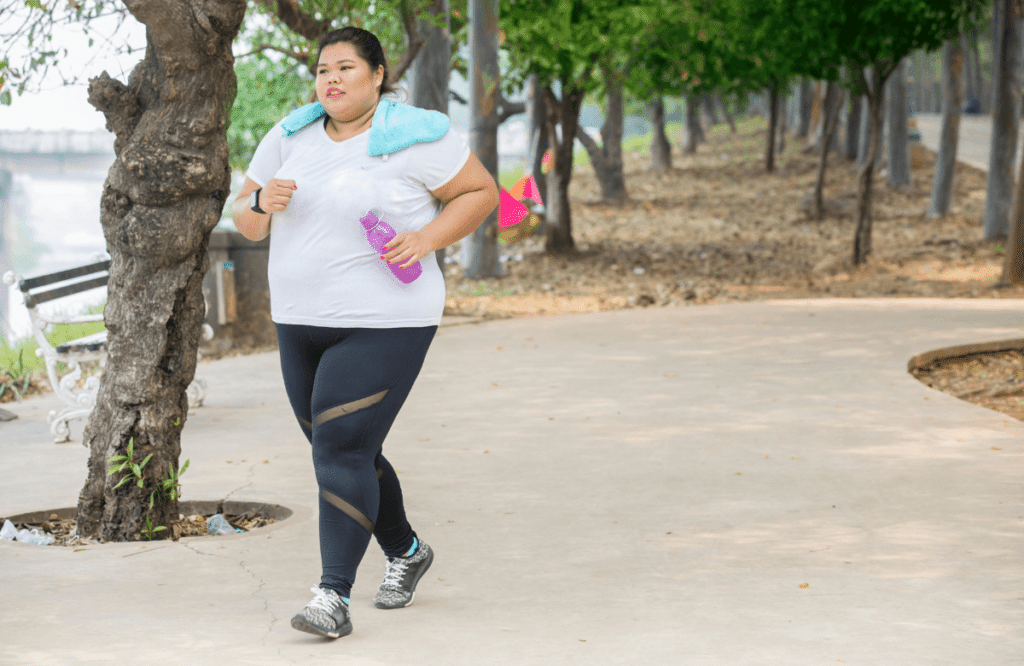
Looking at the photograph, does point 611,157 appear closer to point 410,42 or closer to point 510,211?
point 410,42

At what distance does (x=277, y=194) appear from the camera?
345 centimetres

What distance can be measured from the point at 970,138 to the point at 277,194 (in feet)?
132

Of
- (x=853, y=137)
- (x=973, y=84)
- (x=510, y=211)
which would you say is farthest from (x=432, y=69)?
(x=973, y=84)

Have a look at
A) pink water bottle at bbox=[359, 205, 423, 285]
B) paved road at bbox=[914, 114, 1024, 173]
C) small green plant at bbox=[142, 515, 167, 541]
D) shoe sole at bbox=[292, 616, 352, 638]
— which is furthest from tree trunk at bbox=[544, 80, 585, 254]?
shoe sole at bbox=[292, 616, 352, 638]

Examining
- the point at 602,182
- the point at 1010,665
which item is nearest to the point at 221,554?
the point at 1010,665

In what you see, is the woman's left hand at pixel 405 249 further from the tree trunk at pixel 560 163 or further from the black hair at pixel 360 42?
the tree trunk at pixel 560 163

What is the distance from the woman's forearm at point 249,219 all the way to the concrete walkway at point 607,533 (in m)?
1.29

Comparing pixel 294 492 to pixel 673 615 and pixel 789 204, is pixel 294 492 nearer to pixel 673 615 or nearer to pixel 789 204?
pixel 673 615

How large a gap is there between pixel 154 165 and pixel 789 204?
2329 cm

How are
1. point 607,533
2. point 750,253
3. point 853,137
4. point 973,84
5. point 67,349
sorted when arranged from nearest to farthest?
point 607,533
point 67,349
point 750,253
point 853,137
point 973,84

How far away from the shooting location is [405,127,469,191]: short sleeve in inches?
139

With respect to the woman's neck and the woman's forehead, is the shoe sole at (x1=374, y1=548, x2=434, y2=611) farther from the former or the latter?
the woman's forehead

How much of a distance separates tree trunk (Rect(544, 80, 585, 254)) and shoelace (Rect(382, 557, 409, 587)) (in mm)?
14828

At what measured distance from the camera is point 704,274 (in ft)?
57.4
